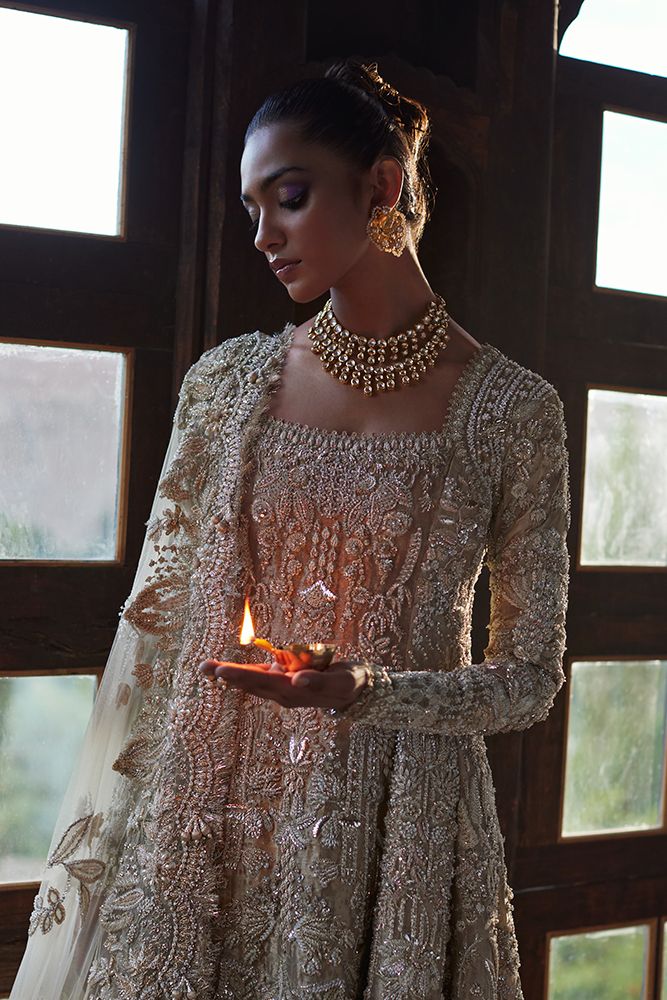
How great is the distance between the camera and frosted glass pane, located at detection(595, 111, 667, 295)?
2131 millimetres

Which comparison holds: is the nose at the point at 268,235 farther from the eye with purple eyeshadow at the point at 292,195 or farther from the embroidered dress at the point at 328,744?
the embroidered dress at the point at 328,744

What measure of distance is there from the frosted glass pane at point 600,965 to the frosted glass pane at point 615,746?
203mm

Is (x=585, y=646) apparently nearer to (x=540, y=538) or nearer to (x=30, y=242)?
(x=540, y=538)

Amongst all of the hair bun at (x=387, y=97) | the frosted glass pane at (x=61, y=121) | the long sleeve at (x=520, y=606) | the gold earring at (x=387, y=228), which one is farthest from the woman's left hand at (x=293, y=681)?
the frosted glass pane at (x=61, y=121)

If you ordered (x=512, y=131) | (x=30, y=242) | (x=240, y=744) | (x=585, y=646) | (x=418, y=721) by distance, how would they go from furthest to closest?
1. (x=585, y=646)
2. (x=512, y=131)
3. (x=30, y=242)
4. (x=240, y=744)
5. (x=418, y=721)

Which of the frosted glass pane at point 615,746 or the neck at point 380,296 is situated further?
the frosted glass pane at point 615,746

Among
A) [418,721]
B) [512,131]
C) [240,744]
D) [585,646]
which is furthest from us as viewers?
[585,646]

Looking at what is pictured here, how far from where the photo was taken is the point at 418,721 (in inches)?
49.3

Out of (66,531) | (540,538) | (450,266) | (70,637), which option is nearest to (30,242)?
(66,531)

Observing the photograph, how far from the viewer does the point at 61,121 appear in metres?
1.71

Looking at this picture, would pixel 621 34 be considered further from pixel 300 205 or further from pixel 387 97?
pixel 300 205

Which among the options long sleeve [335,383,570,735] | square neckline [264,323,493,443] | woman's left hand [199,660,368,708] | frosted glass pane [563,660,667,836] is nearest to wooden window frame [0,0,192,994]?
square neckline [264,323,493,443]

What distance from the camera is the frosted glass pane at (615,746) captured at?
85.7 inches

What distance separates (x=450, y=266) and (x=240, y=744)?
977 millimetres
